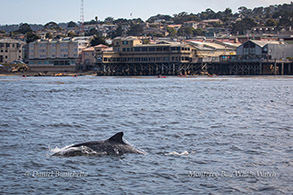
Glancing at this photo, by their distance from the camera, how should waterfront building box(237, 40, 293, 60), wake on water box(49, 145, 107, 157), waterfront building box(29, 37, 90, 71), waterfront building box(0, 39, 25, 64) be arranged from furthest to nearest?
waterfront building box(0, 39, 25, 64)
waterfront building box(29, 37, 90, 71)
waterfront building box(237, 40, 293, 60)
wake on water box(49, 145, 107, 157)

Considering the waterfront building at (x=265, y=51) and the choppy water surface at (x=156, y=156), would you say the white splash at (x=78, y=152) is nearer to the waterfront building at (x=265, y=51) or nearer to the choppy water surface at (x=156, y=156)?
the choppy water surface at (x=156, y=156)

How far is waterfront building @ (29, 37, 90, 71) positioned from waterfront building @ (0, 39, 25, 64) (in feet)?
43.4

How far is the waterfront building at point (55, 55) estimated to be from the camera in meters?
180

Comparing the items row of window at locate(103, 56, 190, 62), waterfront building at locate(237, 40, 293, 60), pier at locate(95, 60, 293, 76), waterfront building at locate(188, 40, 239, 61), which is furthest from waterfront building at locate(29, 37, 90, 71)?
waterfront building at locate(237, 40, 293, 60)

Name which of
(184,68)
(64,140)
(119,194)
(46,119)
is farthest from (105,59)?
(119,194)

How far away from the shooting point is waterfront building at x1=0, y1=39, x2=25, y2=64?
7579 inches

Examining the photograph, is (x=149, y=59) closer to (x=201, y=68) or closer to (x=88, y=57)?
(x=201, y=68)

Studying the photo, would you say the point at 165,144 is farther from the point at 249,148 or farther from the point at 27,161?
the point at 27,161

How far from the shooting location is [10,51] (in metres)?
195

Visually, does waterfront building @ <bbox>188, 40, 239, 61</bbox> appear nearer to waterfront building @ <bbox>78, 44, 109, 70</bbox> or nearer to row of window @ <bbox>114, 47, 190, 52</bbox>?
row of window @ <bbox>114, 47, 190, 52</bbox>

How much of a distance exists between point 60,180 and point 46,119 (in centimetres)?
1884

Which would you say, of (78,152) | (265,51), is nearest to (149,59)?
(265,51)

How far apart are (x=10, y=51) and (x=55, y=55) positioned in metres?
23.2

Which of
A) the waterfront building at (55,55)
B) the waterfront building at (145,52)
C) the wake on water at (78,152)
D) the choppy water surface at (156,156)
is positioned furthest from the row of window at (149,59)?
the wake on water at (78,152)
